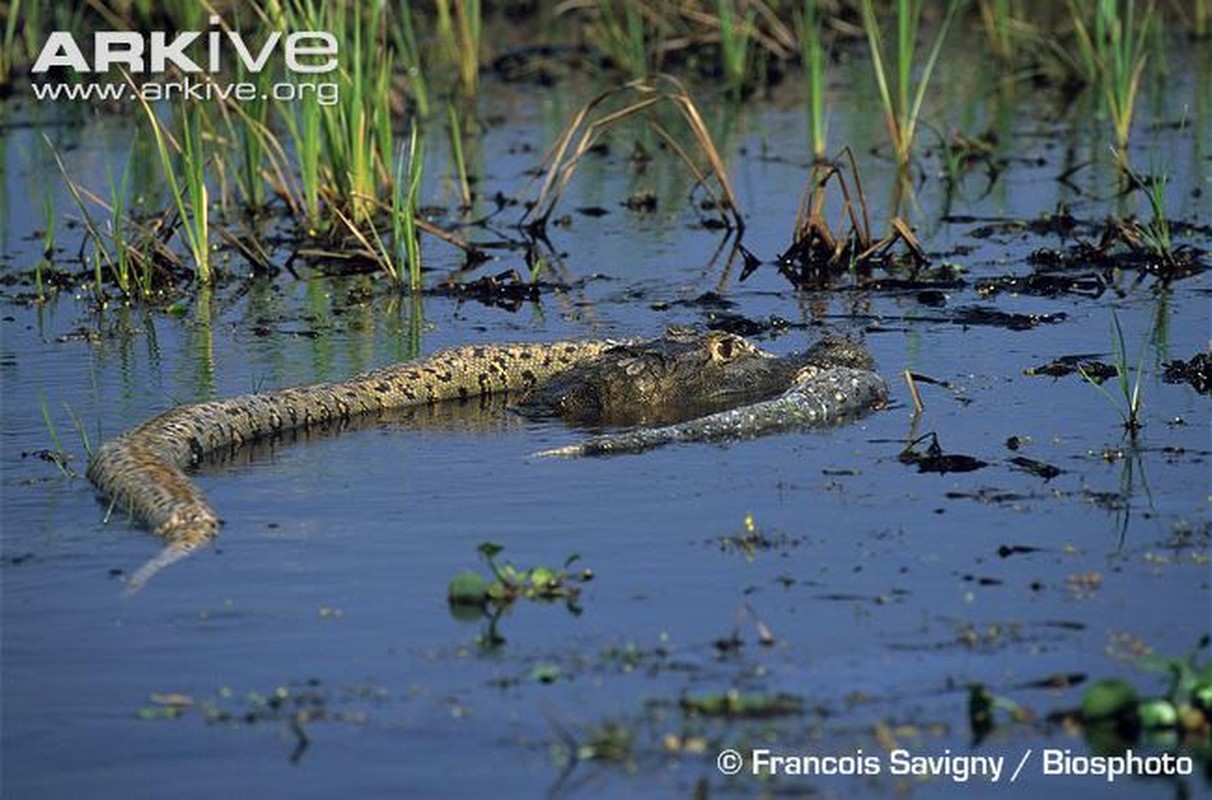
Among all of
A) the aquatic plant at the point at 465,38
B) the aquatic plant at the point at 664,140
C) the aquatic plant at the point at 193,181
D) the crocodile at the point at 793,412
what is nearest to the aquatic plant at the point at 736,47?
the aquatic plant at the point at 664,140

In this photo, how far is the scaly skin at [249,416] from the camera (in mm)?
7867

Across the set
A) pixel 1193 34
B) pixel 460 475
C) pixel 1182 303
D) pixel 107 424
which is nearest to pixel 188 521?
pixel 460 475

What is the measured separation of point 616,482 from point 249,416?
5.70ft

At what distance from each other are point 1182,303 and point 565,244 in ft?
13.2

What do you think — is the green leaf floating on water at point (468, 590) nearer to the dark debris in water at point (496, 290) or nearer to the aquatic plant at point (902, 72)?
the dark debris in water at point (496, 290)

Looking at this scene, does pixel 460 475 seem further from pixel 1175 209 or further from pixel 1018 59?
pixel 1018 59

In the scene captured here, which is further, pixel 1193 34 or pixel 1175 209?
pixel 1193 34

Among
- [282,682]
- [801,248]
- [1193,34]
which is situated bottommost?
[282,682]

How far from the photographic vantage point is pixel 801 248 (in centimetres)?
1283

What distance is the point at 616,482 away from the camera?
8.41 m

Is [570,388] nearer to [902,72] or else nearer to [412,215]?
[412,215]

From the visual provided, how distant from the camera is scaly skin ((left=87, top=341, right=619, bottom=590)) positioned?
7867mm

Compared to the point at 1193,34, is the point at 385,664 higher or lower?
lower

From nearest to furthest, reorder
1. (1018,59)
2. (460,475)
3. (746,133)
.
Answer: (460,475)
(746,133)
(1018,59)
